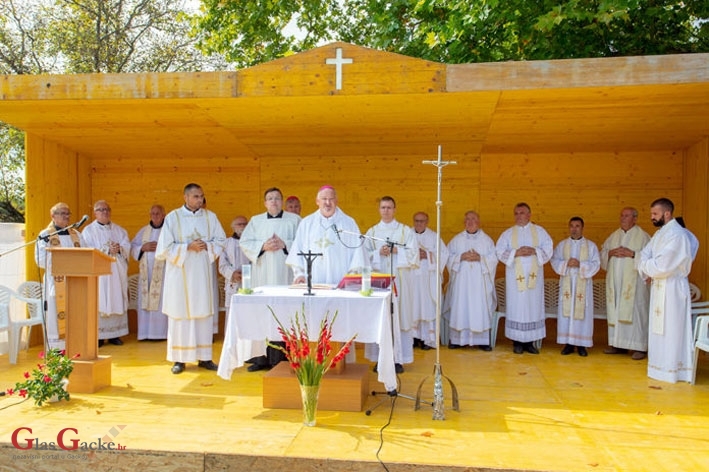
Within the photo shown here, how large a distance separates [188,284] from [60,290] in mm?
1510

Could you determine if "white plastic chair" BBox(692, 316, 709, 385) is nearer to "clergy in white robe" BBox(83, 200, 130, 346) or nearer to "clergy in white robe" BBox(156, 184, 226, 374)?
"clergy in white robe" BBox(156, 184, 226, 374)

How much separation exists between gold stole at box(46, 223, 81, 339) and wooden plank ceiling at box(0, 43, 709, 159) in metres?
1.56

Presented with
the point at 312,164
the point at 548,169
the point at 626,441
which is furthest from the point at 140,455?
the point at 548,169

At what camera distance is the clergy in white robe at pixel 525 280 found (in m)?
9.05

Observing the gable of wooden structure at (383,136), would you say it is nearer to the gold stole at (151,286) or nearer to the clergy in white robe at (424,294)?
the clergy in white robe at (424,294)

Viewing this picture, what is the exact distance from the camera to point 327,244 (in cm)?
682

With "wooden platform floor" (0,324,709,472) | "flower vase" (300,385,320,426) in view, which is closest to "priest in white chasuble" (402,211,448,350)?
"wooden platform floor" (0,324,709,472)

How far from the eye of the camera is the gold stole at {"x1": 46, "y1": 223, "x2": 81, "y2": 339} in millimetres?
7020

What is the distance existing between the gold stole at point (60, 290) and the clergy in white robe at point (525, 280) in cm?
584

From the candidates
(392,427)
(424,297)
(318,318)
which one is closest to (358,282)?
(318,318)

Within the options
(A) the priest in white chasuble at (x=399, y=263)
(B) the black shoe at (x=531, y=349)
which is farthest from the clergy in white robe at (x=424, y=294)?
(B) the black shoe at (x=531, y=349)

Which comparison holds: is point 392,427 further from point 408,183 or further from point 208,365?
point 408,183

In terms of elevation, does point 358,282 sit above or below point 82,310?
above

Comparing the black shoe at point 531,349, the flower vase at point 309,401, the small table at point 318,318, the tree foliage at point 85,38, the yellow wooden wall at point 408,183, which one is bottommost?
the black shoe at point 531,349
